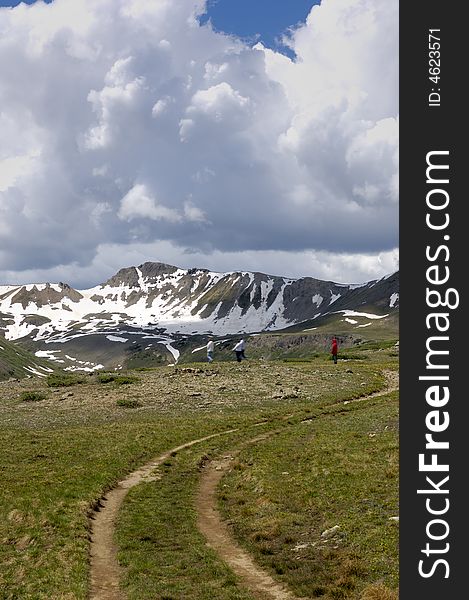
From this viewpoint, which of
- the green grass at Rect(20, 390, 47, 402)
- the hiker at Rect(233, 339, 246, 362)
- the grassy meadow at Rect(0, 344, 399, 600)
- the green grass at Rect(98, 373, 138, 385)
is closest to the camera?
the grassy meadow at Rect(0, 344, 399, 600)

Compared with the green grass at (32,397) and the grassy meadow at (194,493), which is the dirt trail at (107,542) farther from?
the green grass at (32,397)

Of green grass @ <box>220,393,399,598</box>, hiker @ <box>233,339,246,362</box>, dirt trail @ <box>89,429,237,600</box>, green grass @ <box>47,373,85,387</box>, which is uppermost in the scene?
hiker @ <box>233,339,246,362</box>

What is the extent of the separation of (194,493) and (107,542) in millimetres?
6920

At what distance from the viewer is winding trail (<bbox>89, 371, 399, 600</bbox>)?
15.8 metres

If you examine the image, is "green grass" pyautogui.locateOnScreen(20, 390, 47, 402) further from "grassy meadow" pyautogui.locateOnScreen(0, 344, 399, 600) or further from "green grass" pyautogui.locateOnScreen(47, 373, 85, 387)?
"green grass" pyautogui.locateOnScreen(47, 373, 85, 387)

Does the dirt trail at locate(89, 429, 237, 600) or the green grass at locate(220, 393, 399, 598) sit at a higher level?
the green grass at locate(220, 393, 399, 598)

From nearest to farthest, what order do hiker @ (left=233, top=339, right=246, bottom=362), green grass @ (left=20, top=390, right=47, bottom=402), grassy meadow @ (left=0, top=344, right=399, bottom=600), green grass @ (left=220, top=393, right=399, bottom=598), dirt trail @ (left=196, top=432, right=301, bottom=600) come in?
dirt trail @ (left=196, top=432, right=301, bottom=600) < green grass @ (left=220, top=393, right=399, bottom=598) < grassy meadow @ (left=0, top=344, right=399, bottom=600) < green grass @ (left=20, top=390, right=47, bottom=402) < hiker @ (left=233, top=339, right=246, bottom=362)

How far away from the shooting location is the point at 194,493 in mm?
26453

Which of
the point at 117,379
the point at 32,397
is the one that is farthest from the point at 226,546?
the point at 117,379

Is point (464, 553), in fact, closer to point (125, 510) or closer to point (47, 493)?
point (125, 510)

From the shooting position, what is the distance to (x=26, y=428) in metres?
43.5

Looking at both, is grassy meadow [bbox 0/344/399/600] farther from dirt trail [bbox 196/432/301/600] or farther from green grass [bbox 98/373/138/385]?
green grass [bbox 98/373/138/385]

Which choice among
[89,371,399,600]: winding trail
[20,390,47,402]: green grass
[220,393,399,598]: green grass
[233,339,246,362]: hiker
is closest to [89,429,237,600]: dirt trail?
[89,371,399,600]: winding trail

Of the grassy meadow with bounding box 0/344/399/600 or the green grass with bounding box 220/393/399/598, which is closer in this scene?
the green grass with bounding box 220/393/399/598
